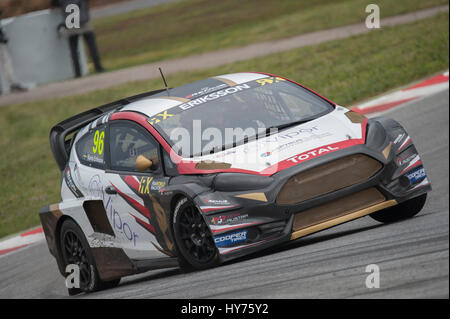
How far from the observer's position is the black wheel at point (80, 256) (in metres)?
8.02

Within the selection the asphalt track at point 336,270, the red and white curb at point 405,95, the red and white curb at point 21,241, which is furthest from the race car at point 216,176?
the red and white curb at point 405,95

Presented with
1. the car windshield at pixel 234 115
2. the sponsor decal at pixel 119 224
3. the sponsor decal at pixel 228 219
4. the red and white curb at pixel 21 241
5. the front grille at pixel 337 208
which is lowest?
the red and white curb at pixel 21 241

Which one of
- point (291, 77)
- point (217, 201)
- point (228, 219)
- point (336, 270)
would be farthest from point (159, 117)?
point (291, 77)

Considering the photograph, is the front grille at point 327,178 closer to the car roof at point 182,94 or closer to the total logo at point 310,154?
the total logo at point 310,154

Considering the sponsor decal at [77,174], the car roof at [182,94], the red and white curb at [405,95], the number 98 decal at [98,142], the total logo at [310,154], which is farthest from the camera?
the red and white curb at [405,95]

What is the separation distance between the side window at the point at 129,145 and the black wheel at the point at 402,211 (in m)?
1.88

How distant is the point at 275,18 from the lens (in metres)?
29.4

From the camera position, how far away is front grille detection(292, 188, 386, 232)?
6.16 metres

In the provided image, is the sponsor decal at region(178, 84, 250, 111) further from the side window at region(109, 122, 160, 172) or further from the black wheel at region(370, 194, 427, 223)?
the black wheel at region(370, 194, 427, 223)

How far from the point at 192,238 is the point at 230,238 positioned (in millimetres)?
432

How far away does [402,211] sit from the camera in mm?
6891
